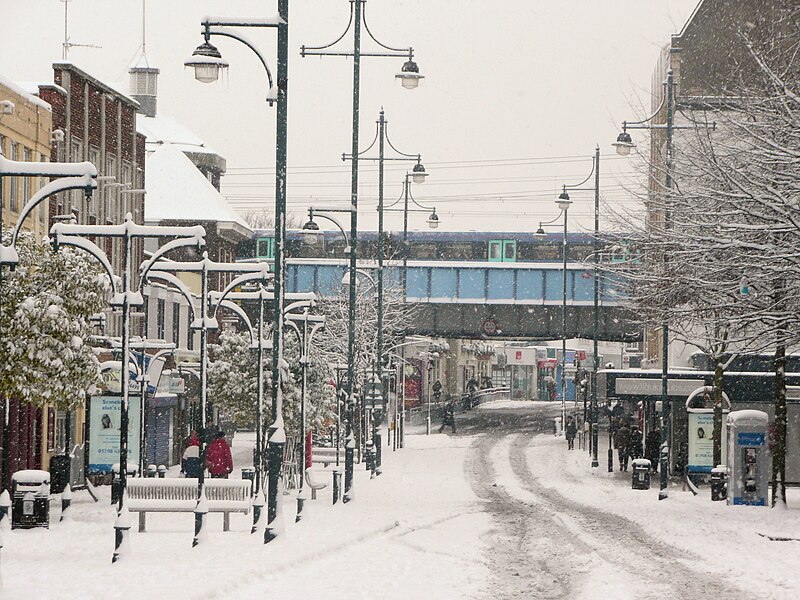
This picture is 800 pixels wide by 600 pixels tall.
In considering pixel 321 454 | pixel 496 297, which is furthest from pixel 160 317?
pixel 496 297

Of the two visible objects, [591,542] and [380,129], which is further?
[380,129]

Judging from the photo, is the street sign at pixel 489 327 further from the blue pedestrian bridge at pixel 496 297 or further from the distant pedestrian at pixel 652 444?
the distant pedestrian at pixel 652 444

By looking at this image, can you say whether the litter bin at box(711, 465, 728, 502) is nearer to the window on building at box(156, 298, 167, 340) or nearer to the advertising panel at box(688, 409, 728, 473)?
the advertising panel at box(688, 409, 728, 473)

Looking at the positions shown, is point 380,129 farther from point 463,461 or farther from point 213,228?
point 213,228

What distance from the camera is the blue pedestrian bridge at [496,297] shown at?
7062 cm

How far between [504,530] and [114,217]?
27.3 metres

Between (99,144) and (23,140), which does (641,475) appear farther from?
(99,144)

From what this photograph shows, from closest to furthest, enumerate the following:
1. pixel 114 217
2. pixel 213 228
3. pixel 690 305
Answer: pixel 690 305, pixel 114 217, pixel 213 228

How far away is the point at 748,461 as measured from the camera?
3172 cm

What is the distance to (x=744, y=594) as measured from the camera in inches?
654

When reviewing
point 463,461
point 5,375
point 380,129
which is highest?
point 380,129

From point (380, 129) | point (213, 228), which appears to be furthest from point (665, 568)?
point (213, 228)

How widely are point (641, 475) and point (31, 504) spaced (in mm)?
18605

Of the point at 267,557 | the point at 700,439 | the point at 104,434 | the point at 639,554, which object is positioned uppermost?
the point at 104,434
